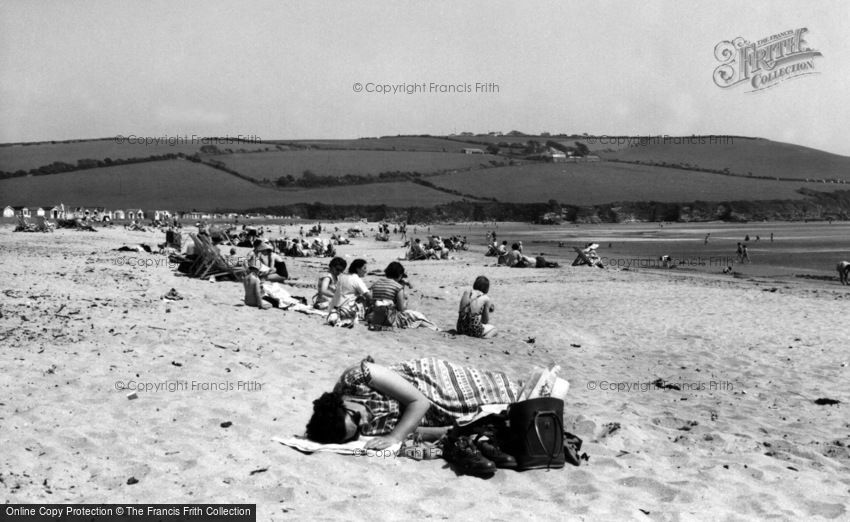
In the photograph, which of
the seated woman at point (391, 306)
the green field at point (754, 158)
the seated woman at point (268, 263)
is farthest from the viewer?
the green field at point (754, 158)

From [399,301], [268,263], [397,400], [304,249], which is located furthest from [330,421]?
[304,249]

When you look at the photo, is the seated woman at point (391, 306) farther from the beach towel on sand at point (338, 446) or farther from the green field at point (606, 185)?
the green field at point (606, 185)

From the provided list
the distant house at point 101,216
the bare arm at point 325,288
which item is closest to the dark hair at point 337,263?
the bare arm at point 325,288

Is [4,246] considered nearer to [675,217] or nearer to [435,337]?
[435,337]

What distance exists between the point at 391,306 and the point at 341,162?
98974 mm

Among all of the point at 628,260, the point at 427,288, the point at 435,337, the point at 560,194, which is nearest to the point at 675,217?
the point at 560,194

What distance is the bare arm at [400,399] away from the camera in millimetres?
6219

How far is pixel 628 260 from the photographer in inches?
1369

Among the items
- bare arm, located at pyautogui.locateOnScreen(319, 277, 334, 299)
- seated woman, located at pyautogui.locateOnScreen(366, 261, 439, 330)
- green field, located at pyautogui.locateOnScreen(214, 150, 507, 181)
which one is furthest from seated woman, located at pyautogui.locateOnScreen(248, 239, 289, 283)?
green field, located at pyautogui.locateOnScreen(214, 150, 507, 181)

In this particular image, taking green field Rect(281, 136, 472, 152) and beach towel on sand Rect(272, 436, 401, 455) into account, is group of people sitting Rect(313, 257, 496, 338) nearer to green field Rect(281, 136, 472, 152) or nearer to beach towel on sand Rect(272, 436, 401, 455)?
beach towel on sand Rect(272, 436, 401, 455)

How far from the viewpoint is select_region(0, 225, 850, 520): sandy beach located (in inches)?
213

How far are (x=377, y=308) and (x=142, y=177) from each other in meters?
87.5

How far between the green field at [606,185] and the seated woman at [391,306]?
86.8 m

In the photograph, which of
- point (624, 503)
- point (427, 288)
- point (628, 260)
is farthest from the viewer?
point (628, 260)
